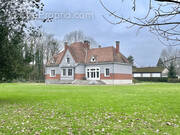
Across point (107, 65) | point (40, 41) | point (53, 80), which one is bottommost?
point (53, 80)

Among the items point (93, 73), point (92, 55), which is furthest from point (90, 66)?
point (92, 55)

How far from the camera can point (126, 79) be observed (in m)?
40.7

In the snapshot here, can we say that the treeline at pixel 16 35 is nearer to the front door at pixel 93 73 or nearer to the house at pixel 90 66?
the house at pixel 90 66

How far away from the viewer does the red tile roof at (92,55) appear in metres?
38.9

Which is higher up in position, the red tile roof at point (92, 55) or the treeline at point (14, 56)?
the red tile roof at point (92, 55)

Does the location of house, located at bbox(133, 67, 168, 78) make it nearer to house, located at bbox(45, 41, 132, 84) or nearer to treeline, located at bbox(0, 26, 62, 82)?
house, located at bbox(45, 41, 132, 84)

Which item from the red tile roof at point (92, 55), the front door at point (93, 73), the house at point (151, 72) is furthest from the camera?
the house at point (151, 72)

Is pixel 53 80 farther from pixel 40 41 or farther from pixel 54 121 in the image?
pixel 54 121

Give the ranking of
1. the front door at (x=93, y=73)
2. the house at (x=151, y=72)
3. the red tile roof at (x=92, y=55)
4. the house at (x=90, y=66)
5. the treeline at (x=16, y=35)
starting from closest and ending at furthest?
the treeline at (x=16, y=35), the house at (x=90, y=66), the red tile roof at (x=92, y=55), the front door at (x=93, y=73), the house at (x=151, y=72)

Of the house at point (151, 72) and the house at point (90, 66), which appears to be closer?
the house at point (90, 66)

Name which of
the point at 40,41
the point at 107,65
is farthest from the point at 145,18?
the point at 40,41

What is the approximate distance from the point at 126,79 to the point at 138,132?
35894mm

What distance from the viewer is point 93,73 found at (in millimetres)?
40281

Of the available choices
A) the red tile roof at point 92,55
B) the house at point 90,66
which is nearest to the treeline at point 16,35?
the house at point 90,66
